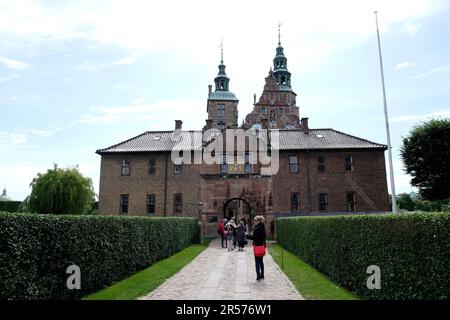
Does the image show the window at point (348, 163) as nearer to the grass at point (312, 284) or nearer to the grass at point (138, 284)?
the grass at point (312, 284)

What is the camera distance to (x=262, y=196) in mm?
28062

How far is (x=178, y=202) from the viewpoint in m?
31.9

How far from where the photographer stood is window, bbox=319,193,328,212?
30809 millimetres

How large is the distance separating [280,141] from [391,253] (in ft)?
88.4

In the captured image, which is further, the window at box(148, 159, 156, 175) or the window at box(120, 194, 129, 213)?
the window at box(148, 159, 156, 175)

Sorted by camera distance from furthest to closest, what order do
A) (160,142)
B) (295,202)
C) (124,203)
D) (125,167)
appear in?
(160,142) < (125,167) < (124,203) < (295,202)

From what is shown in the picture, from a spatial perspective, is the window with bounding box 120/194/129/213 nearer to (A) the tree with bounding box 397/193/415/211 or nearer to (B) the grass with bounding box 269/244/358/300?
(B) the grass with bounding box 269/244/358/300

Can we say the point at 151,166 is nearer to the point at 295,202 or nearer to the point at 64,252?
the point at 295,202

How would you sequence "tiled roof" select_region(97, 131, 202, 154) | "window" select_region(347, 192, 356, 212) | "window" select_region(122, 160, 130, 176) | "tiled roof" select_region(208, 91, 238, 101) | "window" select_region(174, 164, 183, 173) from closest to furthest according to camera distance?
"window" select_region(347, 192, 356, 212)
"window" select_region(174, 164, 183, 173)
"window" select_region(122, 160, 130, 176)
"tiled roof" select_region(97, 131, 202, 154)
"tiled roof" select_region(208, 91, 238, 101)

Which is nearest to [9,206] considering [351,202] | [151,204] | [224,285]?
[151,204]

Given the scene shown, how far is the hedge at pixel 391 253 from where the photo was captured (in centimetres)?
530

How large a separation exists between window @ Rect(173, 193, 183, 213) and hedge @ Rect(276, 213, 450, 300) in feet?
70.8

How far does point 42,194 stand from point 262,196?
20516 millimetres

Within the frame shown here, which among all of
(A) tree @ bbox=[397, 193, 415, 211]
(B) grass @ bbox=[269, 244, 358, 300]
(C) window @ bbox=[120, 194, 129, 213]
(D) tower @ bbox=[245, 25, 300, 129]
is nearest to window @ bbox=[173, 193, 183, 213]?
(C) window @ bbox=[120, 194, 129, 213]
